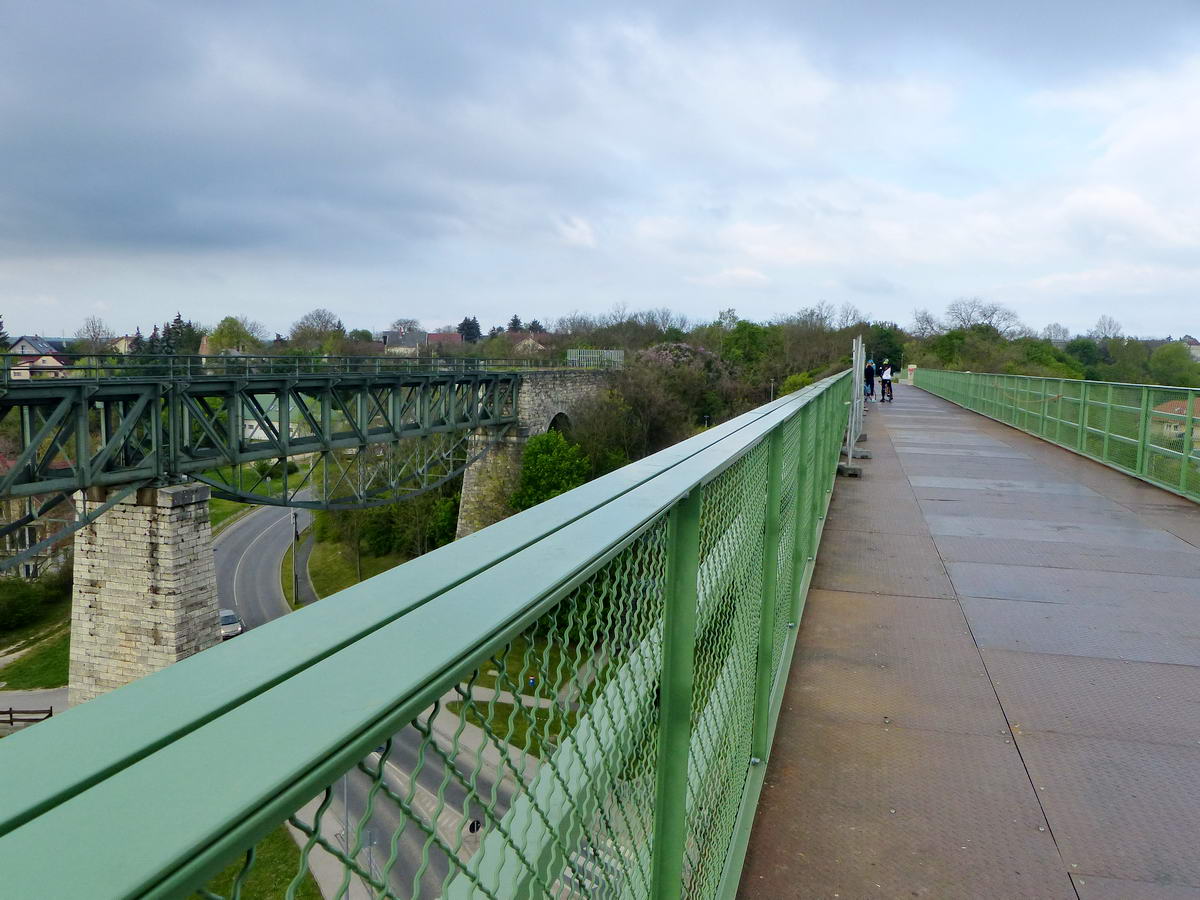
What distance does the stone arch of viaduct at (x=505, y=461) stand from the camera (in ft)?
152

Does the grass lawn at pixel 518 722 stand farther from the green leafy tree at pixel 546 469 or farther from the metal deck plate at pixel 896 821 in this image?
the green leafy tree at pixel 546 469

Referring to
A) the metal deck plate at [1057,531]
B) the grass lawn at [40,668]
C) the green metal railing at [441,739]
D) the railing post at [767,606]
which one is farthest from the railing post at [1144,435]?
the grass lawn at [40,668]

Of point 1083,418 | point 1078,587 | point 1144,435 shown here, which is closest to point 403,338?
point 1083,418

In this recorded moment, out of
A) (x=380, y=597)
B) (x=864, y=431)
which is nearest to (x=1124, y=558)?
(x=380, y=597)

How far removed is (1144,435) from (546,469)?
114 ft

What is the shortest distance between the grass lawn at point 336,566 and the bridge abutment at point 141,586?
21284 millimetres

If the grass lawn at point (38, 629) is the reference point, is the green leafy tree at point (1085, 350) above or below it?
above

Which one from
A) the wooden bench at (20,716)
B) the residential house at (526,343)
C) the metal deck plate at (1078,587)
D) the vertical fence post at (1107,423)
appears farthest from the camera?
the residential house at (526,343)

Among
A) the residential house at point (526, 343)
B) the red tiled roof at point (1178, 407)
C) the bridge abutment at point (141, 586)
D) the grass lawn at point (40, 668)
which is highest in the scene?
the residential house at point (526, 343)

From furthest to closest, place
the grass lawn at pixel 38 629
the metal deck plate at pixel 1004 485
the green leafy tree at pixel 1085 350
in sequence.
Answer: the green leafy tree at pixel 1085 350
the grass lawn at pixel 38 629
the metal deck plate at pixel 1004 485

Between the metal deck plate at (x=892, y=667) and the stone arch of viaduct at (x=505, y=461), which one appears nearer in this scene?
the metal deck plate at (x=892, y=667)

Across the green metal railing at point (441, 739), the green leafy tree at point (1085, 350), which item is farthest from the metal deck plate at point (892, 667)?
the green leafy tree at point (1085, 350)

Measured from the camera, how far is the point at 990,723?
382 cm

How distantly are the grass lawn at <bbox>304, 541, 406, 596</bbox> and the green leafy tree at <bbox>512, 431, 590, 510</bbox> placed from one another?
9.87m
